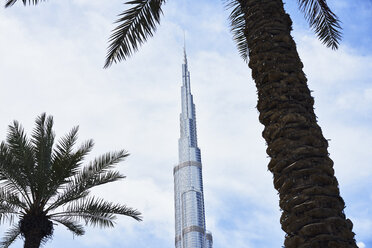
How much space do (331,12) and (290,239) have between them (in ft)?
19.9

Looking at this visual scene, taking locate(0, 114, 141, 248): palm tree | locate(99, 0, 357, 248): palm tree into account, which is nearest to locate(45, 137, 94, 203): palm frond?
locate(0, 114, 141, 248): palm tree

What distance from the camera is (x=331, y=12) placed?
870 centimetres

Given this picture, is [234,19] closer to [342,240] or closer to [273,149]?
[273,149]

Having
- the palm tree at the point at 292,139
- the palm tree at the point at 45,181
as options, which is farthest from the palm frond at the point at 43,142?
the palm tree at the point at 292,139

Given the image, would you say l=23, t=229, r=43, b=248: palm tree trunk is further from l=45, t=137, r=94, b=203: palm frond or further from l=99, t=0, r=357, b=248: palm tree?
l=99, t=0, r=357, b=248: palm tree

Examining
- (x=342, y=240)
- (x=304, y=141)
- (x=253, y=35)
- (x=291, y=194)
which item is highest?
(x=253, y=35)

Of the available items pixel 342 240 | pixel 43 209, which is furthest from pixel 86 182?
pixel 342 240

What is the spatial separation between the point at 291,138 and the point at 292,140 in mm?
31

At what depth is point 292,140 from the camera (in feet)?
15.0

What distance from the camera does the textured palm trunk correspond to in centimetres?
386

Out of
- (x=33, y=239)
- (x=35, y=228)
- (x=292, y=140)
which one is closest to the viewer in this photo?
(x=292, y=140)

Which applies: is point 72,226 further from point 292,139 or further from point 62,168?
point 292,139

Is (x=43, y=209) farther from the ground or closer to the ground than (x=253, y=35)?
farther from the ground

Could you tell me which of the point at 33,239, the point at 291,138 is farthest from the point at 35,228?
the point at 291,138
